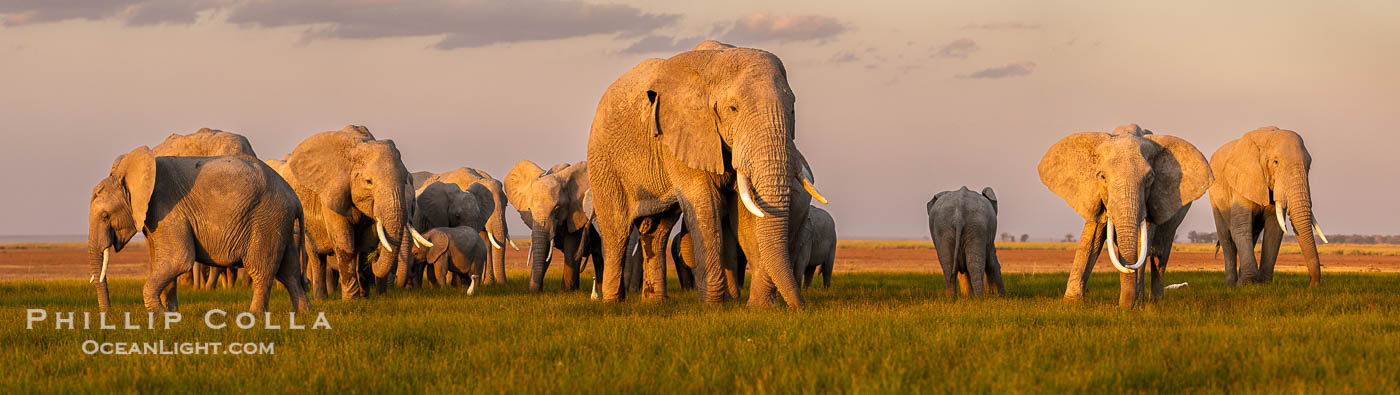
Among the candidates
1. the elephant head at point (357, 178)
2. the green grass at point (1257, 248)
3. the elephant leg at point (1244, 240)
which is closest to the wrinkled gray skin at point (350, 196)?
the elephant head at point (357, 178)

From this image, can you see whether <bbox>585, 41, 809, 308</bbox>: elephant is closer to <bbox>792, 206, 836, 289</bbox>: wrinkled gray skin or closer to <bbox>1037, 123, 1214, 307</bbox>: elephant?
<bbox>1037, 123, 1214, 307</bbox>: elephant

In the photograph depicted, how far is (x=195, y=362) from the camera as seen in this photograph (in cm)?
842

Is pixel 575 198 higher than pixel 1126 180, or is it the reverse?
pixel 575 198

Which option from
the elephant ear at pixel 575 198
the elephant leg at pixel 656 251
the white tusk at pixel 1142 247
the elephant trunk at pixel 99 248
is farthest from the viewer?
the elephant ear at pixel 575 198

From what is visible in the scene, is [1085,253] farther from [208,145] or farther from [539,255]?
[208,145]

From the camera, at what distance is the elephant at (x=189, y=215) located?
39.2 feet

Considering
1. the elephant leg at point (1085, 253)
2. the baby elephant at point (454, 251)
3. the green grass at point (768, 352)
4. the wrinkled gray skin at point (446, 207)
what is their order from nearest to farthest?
the green grass at point (768, 352) < the elephant leg at point (1085, 253) < the baby elephant at point (454, 251) < the wrinkled gray skin at point (446, 207)

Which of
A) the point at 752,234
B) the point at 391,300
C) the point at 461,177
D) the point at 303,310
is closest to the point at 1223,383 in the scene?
the point at 752,234

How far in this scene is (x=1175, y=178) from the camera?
44.3 feet

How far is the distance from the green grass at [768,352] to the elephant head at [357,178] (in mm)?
2506

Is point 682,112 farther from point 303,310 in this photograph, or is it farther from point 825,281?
point 825,281

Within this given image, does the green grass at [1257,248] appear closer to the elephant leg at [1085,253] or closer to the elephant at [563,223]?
the elephant at [563,223]

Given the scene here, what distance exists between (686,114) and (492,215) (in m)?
14.7

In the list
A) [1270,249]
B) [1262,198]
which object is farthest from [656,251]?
[1270,249]
